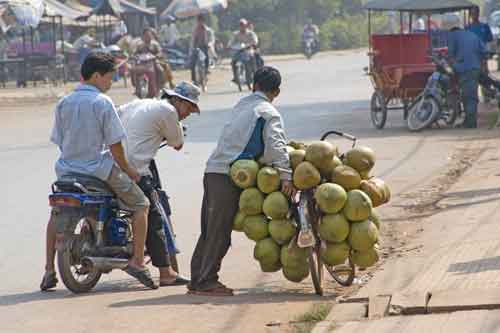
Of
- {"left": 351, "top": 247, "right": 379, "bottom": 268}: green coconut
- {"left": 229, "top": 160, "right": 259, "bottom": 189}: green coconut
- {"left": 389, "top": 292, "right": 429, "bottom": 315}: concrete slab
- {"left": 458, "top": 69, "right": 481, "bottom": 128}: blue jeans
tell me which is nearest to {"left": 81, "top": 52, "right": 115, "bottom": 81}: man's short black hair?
{"left": 229, "top": 160, "right": 259, "bottom": 189}: green coconut

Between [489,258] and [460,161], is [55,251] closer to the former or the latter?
[489,258]

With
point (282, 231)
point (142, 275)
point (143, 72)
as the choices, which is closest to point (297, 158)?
point (282, 231)

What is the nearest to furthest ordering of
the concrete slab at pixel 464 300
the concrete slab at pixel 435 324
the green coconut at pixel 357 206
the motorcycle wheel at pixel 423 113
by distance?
the concrete slab at pixel 435 324 → the concrete slab at pixel 464 300 → the green coconut at pixel 357 206 → the motorcycle wheel at pixel 423 113

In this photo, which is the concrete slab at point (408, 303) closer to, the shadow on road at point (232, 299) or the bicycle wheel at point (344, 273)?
the shadow on road at point (232, 299)

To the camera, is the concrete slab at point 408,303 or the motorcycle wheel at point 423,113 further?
the motorcycle wheel at point 423,113

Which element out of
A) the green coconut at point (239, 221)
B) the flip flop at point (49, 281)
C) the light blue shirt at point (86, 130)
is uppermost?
the light blue shirt at point (86, 130)

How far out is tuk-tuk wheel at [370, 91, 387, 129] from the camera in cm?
2102

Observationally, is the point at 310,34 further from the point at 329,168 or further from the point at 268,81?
the point at 329,168

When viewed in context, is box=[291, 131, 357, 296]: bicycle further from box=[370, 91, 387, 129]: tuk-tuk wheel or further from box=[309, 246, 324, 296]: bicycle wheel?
box=[370, 91, 387, 129]: tuk-tuk wheel

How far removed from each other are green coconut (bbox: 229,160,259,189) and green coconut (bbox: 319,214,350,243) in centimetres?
56

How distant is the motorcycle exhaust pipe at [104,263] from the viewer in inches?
352

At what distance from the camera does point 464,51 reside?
20453 millimetres

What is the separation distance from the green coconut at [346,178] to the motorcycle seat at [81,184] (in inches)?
63.7

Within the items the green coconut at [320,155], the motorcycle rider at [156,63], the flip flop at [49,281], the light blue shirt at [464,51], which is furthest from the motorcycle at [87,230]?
the motorcycle rider at [156,63]
